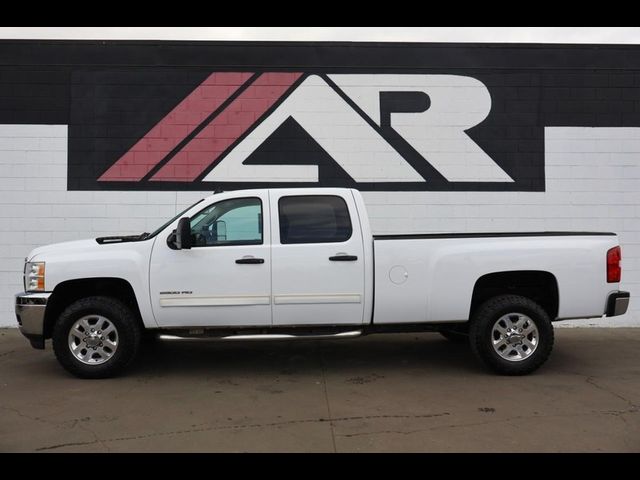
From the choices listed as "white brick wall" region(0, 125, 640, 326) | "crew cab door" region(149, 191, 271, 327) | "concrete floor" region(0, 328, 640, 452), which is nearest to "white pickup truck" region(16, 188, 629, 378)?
"crew cab door" region(149, 191, 271, 327)

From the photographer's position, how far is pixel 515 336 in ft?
19.7

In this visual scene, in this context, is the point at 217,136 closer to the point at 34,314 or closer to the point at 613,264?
the point at 34,314

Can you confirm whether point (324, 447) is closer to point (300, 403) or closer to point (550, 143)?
point (300, 403)

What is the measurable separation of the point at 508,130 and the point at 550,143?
2.34 feet

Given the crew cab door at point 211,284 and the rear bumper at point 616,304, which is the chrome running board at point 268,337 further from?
the rear bumper at point 616,304

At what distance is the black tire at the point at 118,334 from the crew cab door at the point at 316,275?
4.95 feet

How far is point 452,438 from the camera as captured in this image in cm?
428

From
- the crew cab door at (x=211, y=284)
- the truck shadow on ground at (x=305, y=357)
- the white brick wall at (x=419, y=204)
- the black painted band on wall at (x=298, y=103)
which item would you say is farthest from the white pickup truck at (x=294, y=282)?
the black painted band on wall at (x=298, y=103)

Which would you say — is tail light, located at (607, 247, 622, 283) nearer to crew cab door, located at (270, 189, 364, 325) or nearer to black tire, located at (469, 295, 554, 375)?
black tire, located at (469, 295, 554, 375)

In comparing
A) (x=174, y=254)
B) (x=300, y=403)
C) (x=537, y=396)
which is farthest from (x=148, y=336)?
(x=537, y=396)

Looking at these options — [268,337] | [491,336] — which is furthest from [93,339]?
[491,336]

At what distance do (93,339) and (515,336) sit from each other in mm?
4415

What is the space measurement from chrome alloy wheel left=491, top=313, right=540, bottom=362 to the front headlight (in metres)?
4.72

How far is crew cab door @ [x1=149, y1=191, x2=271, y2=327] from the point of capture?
5.83 metres
